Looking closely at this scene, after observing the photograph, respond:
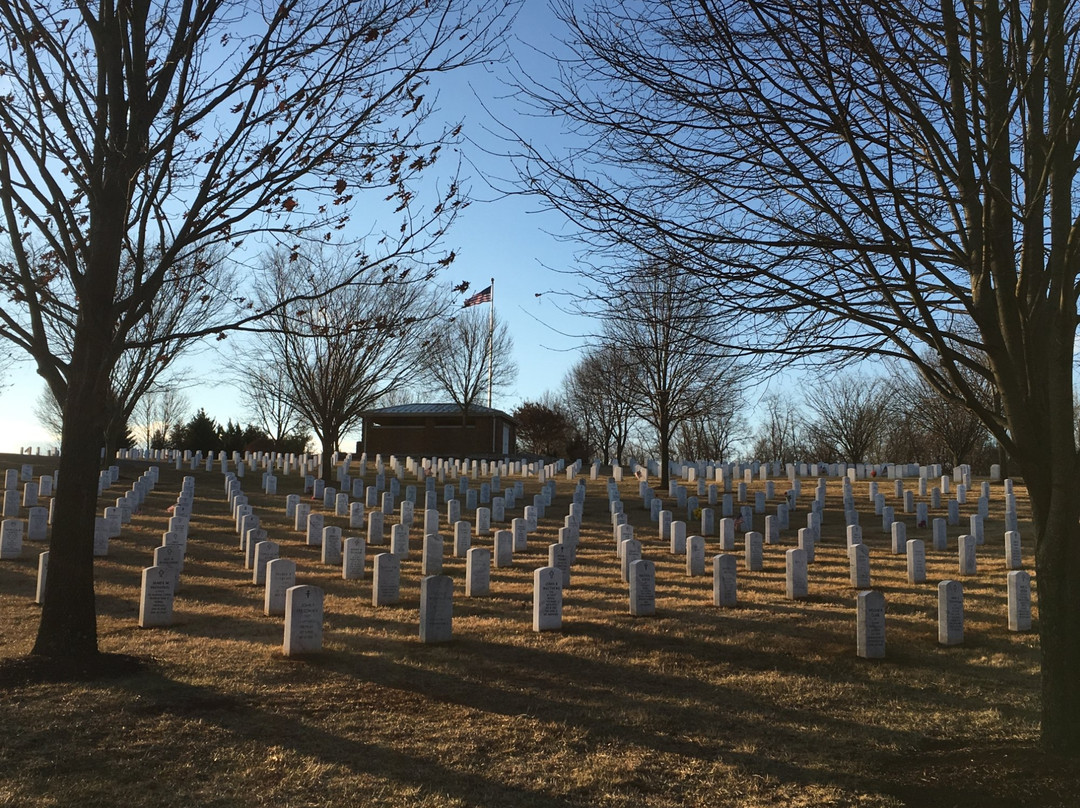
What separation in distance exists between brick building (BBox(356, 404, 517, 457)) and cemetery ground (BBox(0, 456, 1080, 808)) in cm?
3920

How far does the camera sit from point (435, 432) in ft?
167

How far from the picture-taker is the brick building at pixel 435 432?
50.0m

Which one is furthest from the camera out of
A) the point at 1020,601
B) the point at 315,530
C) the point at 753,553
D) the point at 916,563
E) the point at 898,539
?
the point at 315,530

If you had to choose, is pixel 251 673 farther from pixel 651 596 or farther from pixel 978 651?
pixel 978 651

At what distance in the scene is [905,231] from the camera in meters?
4.93

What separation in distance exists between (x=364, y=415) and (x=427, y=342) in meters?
29.9

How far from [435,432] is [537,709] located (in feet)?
149

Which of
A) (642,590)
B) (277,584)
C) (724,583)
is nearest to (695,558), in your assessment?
(724,583)

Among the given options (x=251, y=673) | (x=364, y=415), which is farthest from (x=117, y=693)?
(x=364, y=415)

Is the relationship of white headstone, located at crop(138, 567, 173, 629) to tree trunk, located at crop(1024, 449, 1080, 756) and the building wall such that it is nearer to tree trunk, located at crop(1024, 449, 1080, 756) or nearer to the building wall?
tree trunk, located at crop(1024, 449, 1080, 756)

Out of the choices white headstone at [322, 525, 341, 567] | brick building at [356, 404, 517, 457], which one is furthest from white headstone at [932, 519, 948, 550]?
brick building at [356, 404, 517, 457]

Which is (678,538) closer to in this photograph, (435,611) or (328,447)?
(435,611)

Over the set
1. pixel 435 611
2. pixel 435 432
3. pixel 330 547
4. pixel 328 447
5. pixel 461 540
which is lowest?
pixel 435 611

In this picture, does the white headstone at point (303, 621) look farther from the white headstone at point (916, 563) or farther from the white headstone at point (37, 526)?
the white headstone at point (37, 526)
